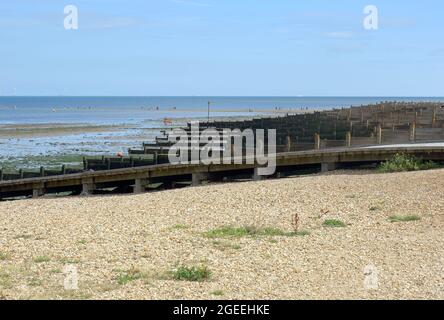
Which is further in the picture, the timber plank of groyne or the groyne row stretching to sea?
the groyne row stretching to sea

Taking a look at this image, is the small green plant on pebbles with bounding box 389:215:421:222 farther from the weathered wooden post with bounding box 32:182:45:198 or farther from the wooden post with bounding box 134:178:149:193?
the weathered wooden post with bounding box 32:182:45:198

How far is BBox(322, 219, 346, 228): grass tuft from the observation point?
15.0 metres

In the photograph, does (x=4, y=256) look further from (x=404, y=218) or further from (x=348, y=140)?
(x=348, y=140)

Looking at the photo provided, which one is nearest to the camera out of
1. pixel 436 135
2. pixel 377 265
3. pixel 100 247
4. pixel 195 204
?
pixel 377 265

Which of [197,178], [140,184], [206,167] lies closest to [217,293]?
[206,167]

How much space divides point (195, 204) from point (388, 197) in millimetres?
5579

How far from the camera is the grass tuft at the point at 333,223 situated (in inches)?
589

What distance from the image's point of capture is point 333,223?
15211mm

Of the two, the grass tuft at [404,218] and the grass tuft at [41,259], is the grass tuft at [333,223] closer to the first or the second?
the grass tuft at [404,218]

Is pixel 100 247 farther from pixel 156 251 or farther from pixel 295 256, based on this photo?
pixel 295 256

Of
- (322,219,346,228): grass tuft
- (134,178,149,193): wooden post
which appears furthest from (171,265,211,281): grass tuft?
(134,178,149,193): wooden post

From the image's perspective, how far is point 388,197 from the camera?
58.9 feet

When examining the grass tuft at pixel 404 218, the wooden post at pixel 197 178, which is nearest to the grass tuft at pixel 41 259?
the grass tuft at pixel 404 218
